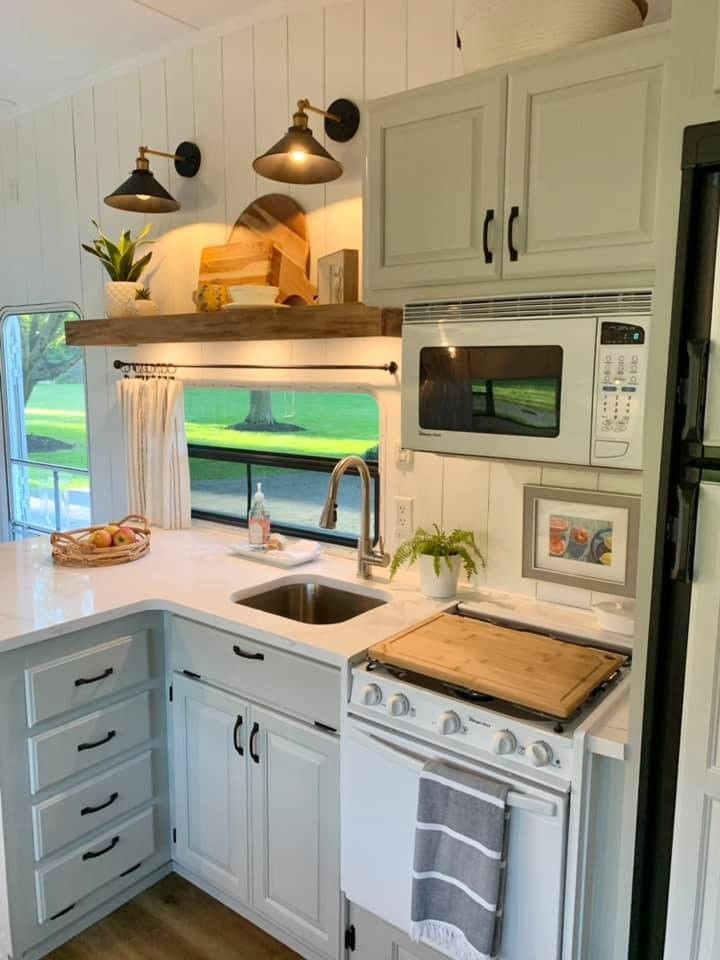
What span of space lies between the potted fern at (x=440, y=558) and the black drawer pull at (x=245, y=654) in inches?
20.1

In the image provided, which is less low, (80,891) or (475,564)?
(475,564)

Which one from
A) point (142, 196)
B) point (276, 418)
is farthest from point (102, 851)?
point (142, 196)

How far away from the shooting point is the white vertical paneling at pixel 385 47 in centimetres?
228

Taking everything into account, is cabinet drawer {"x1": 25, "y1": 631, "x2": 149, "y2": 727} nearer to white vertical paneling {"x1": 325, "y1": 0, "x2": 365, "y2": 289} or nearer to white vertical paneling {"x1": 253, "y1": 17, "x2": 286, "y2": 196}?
white vertical paneling {"x1": 325, "y1": 0, "x2": 365, "y2": 289}

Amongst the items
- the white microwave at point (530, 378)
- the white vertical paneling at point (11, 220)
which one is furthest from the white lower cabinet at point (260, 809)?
the white vertical paneling at point (11, 220)

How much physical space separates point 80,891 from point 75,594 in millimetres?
876

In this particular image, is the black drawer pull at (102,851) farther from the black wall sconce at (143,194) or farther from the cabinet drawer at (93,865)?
the black wall sconce at (143,194)

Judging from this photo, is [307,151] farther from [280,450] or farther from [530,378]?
[280,450]

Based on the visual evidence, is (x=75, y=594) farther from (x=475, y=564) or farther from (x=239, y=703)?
(x=475, y=564)

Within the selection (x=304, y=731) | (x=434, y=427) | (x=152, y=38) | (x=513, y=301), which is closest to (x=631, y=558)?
(x=434, y=427)

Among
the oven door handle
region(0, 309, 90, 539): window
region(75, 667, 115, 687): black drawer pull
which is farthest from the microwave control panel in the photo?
region(0, 309, 90, 539): window

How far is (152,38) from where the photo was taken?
2.85m

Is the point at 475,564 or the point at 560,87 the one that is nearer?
the point at 560,87

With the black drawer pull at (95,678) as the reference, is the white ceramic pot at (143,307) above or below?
above
